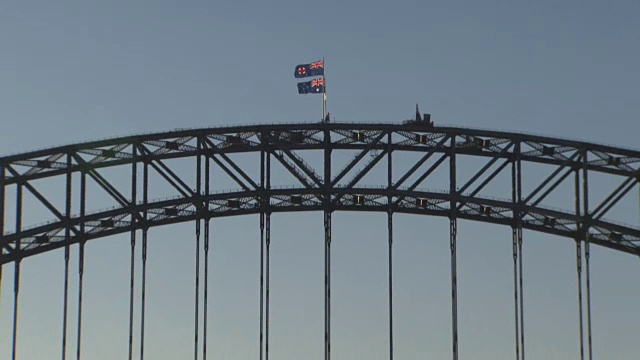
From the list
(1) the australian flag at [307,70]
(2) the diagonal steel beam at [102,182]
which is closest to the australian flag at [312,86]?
(1) the australian flag at [307,70]

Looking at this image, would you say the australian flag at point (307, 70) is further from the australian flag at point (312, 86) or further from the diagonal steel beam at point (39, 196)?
the diagonal steel beam at point (39, 196)

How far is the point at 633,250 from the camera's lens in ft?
348

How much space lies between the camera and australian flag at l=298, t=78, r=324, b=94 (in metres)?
109

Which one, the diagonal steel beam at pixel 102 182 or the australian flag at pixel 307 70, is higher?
the australian flag at pixel 307 70

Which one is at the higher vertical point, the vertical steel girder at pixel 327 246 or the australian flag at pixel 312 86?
the australian flag at pixel 312 86

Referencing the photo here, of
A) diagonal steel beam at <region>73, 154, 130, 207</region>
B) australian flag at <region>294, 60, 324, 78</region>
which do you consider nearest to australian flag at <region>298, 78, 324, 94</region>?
australian flag at <region>294, 60, 324, 78</region>

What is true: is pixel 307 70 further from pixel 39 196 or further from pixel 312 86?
pixel 39 196

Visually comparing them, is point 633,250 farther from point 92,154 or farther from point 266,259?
point 92,154

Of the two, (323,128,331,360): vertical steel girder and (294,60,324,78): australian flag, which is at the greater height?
(294,60,324,78): australian flag

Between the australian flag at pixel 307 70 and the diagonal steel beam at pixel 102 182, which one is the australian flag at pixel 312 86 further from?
the diagonal steel beam at pixel 102 182

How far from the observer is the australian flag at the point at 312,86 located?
356ft

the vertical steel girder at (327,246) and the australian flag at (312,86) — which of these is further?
the australian flag at (312,86)

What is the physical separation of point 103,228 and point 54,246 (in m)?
2.36

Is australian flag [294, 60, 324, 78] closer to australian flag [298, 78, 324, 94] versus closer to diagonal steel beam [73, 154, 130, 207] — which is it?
australian flag [298, 78, 324, 94]
